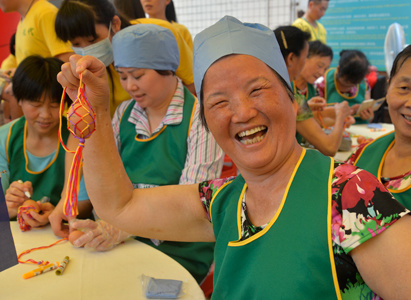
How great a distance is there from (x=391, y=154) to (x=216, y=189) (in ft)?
3.01

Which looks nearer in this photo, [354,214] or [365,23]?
[354,214]

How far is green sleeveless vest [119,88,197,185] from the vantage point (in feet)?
6.82

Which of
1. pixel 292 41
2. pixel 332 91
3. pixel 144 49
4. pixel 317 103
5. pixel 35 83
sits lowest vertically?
pixel 332 91

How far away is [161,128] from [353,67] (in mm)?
2699

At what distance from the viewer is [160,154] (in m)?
2.11

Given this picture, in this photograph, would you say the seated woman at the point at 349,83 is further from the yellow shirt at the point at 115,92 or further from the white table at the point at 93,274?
the white table at the point at 93,274

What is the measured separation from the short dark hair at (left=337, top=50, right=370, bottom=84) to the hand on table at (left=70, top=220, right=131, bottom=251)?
323cm

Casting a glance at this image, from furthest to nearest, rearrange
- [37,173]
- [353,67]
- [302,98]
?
[353,67] → [302,98] → [37,173]

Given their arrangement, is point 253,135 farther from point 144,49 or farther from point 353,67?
point 353,67

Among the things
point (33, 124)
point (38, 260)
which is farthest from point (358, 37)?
point (38, 260)

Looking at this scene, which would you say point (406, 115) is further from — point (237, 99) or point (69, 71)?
point (69, 71)

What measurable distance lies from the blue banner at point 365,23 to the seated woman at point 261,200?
588 centimetres

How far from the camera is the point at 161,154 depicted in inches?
83.0

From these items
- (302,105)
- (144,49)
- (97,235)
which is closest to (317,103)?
(302,105)
